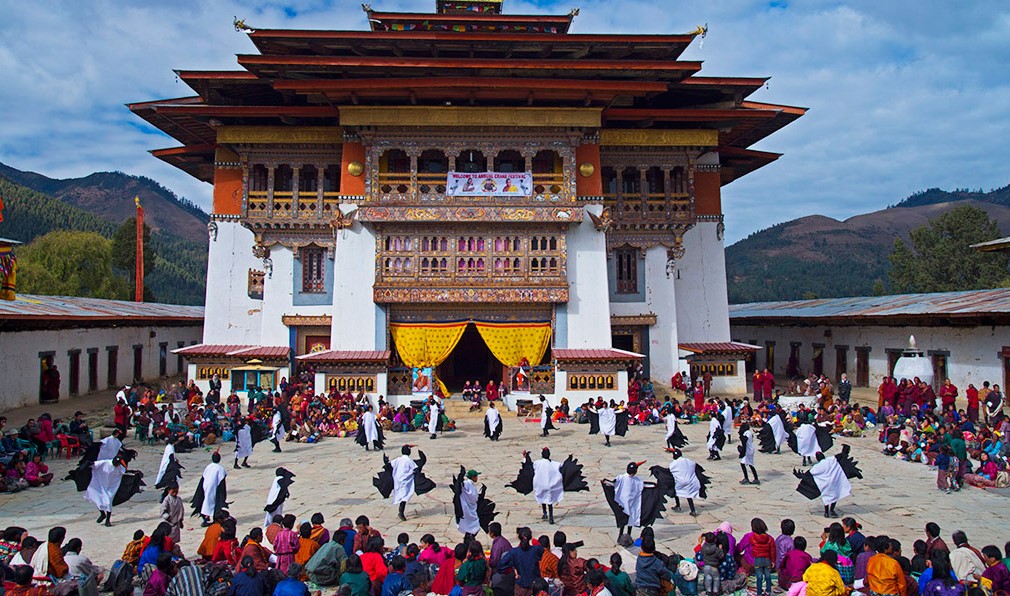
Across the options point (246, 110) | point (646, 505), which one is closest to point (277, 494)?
point (646, 505)

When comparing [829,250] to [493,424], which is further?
[829,250]

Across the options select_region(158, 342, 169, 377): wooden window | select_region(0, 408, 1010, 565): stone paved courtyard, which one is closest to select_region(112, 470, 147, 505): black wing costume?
select_region(0, 408, 1010, 565): stone paved courtyard

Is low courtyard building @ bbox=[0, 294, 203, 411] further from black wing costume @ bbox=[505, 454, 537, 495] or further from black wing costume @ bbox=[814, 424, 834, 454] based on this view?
black wing costume @ bbox=[814, 424, 834, 454]

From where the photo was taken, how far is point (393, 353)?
25.9 metres

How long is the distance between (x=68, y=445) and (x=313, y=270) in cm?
1243

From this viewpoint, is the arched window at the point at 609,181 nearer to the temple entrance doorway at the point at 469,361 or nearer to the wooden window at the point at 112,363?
the temple entrance doorway at the point at 469,361

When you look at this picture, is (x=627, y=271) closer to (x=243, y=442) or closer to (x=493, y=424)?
(x=493, y=424)

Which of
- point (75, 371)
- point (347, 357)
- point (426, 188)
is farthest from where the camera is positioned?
point (75, 371)

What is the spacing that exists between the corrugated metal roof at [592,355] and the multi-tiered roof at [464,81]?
9.00 metres

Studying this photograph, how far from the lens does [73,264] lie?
44.8 metres

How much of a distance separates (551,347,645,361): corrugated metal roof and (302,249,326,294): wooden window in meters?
10.0

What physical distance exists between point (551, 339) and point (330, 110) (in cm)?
1189

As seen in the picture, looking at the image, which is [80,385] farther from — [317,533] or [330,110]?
[317,533]

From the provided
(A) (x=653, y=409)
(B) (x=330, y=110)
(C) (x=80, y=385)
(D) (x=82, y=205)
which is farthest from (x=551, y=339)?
(D) (x=82, y=205)
